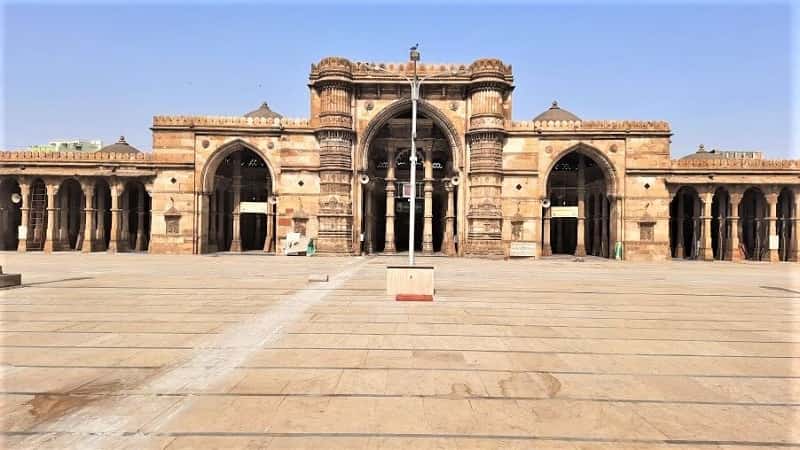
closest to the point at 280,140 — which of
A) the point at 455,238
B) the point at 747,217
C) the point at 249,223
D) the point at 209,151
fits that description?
the point at 209,151

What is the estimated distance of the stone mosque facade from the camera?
34.8 m

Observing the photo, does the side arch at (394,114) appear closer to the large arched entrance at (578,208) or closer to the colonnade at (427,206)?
the colonnade at (427,206)

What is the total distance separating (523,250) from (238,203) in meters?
24.6

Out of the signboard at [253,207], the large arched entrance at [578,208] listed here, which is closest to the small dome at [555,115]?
the large arched entrance at [578,208]

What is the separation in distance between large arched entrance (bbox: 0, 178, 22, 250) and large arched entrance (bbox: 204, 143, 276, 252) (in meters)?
16.2

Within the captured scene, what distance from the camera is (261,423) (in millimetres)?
5090

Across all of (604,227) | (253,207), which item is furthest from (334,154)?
(604,227)

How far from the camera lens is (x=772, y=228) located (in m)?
35.1

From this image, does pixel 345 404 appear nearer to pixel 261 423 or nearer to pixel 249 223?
pixel 261 423

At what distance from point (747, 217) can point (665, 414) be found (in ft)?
141

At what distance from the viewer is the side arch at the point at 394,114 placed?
3588 cm

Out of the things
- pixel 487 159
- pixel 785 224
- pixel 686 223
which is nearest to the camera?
pixel 487 159

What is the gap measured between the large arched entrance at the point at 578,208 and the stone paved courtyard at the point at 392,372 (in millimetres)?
23584

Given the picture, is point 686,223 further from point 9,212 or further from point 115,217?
point 9,212
